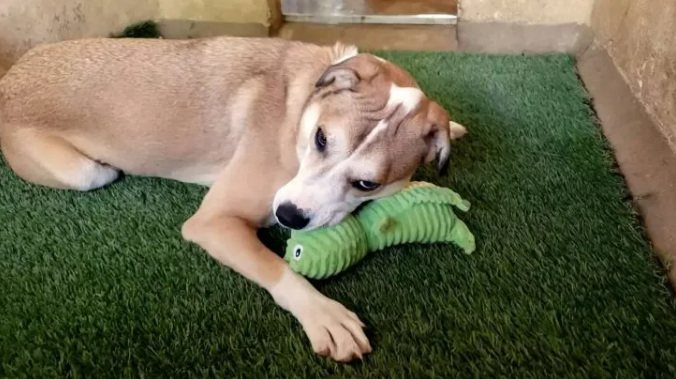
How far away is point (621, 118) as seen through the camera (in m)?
2.85

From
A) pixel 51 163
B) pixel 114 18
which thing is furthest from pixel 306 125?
pixel 114 18

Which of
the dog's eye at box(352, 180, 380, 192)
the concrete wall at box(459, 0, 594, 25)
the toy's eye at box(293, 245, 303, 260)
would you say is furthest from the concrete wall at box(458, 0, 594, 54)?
the toy's eye at box(293, 245, 303, 260)

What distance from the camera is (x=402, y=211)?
2086mm

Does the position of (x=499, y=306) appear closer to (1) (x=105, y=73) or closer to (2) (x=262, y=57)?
(2) (x=262, y=57)

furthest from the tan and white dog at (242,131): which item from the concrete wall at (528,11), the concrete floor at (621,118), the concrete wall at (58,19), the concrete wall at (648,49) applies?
the concrete wall at (528,11)

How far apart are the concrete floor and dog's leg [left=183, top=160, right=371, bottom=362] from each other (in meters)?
1.14

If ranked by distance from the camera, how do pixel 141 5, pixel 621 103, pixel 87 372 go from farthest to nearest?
pixel 141 5 → pixel 621 103 → pixel 87 372

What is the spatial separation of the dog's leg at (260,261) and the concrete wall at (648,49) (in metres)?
1.56

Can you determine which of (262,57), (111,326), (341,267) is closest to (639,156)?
(341,267)

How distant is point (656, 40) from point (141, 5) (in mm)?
2842

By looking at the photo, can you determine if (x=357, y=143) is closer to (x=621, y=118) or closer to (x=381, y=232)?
(x=381, y=232)

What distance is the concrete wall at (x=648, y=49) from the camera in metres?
2.55

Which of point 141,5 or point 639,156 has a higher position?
point 141,5

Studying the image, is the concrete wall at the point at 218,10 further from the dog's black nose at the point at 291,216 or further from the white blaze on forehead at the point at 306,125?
the dog's black nose at the point at 291,216
